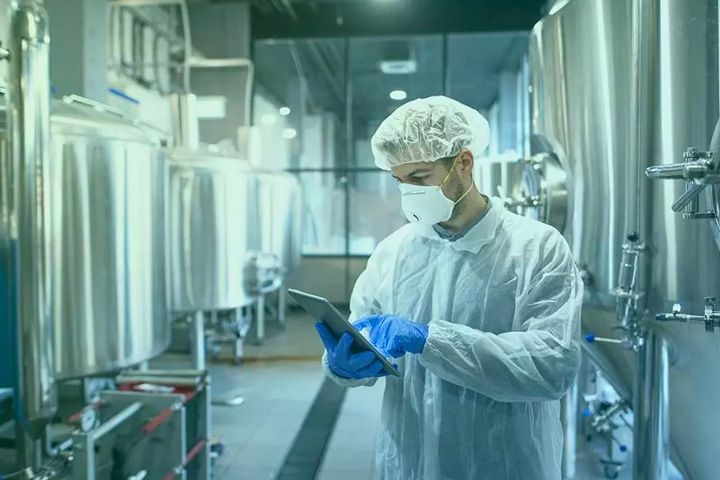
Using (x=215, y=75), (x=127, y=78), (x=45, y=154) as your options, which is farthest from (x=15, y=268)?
(x=215, y=75)

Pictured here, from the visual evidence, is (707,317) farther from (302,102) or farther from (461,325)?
(302,102)

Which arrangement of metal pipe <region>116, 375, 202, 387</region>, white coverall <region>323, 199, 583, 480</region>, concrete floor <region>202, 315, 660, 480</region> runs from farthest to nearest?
concrete floor <region>202, 315, 660, 480</region>
metal pipe <region>116, 375, 202, 387</region>
white coverall <region>323, 199, 583, 480</region>

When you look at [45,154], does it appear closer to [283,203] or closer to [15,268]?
[15,268]

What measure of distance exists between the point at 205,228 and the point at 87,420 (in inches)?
56.8

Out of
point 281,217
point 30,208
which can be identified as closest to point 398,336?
point 30,208

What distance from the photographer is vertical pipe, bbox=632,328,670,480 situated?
123 cm

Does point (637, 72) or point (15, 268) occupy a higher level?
point (637, 72)

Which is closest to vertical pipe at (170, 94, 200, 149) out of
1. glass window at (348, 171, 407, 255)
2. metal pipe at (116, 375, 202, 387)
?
metal pipe at (116, 375, 202, 387)

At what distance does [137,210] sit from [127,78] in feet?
7.98

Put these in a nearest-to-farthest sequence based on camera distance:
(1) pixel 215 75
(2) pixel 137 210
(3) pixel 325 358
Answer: (3) pixel 325 358 < (2) pixel 137 210 < (1) pixel 215 75

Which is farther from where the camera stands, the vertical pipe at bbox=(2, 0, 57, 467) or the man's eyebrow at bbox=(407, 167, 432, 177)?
the vertical pipe at bbox=(2, 0, 57, 467)

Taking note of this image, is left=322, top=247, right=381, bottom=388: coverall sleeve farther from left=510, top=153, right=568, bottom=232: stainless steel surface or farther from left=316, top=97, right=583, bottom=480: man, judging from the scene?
left=510, top=153, right=568, bottom=232: stainless steel surface

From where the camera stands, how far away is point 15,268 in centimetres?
124

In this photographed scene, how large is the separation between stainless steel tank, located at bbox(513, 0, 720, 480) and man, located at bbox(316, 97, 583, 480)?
13.1 inches
